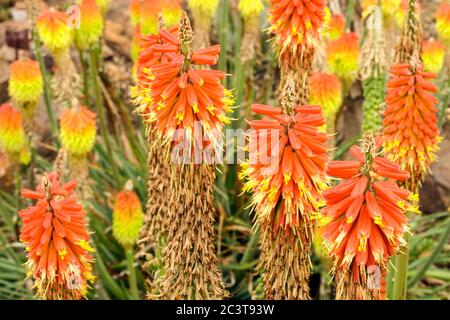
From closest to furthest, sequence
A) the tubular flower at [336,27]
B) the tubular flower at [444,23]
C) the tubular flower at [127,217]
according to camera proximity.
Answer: the tubular flower at [127,217]
the tubular flower at [444,23]
the tubular flower at [336,27]

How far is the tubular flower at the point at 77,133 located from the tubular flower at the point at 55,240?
53.6 inches

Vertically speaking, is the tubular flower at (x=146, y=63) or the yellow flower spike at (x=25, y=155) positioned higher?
the tubular flower at (x=146, y=63)

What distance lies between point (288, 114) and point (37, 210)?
1172 millimetres

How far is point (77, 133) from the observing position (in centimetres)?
474

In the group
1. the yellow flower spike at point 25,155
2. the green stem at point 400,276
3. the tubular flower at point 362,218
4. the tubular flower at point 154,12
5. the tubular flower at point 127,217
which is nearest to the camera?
the tubular flower at point 362,218

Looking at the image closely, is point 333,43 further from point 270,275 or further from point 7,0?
point 7,0

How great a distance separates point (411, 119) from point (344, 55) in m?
1.65

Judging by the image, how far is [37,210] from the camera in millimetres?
3246

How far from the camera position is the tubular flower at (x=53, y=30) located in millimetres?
5285

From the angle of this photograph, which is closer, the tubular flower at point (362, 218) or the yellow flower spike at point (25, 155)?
the tubular flower at point (362, 218)

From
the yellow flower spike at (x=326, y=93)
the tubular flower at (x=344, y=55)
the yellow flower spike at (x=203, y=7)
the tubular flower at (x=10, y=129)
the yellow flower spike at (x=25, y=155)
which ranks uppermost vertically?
the yellow flower spike at (x=203, y=7)

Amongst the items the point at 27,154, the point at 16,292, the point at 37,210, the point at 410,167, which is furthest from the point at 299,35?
the point at 16,292

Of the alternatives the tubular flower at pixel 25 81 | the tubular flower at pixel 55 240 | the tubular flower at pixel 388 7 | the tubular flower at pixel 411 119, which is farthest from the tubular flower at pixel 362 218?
the tubular flower at pixel 25 81

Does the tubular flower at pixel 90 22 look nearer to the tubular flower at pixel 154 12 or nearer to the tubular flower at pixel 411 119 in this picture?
the tubular flower at pixel 154 12
